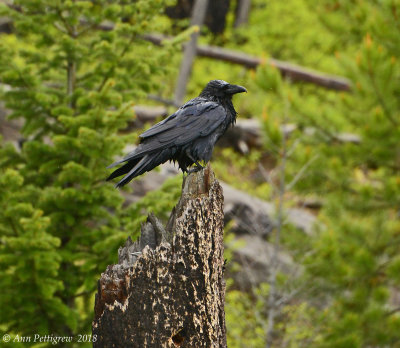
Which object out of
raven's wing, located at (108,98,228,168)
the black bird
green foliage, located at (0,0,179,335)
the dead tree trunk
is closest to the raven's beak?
the black bird

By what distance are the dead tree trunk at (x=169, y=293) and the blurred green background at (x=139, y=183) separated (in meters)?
1.34

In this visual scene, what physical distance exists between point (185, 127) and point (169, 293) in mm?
1356

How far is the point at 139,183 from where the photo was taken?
9.08 metres

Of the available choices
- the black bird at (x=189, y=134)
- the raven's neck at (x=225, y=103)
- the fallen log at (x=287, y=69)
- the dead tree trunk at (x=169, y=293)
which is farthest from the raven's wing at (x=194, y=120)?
the fallen log at (x=287, y=69)

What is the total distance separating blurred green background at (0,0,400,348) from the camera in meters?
4.52

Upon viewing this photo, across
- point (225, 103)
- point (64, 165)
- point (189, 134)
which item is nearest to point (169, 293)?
point (189, 134)

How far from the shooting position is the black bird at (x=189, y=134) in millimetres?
3594

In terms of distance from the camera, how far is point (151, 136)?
3652mm

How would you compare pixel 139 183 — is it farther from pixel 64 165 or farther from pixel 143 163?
pixel 143 163

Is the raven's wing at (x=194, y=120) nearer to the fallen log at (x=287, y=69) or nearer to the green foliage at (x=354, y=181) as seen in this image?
the green foliage at (x=354, y=181)

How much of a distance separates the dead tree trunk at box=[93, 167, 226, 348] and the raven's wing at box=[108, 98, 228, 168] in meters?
0.73

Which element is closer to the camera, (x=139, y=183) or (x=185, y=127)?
(x=185, y=127)

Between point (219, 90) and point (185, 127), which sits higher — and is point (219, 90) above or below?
above

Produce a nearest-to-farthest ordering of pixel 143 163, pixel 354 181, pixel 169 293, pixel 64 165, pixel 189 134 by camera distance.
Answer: pixel 169 293
pixel 143 163
pixel 189 134
pixel 64 165
pixel 354 181
